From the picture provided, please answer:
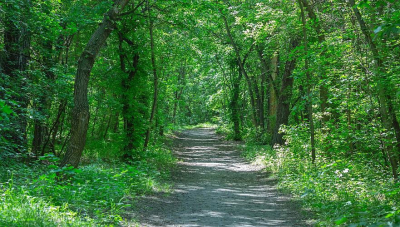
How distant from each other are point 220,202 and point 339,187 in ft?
9.59

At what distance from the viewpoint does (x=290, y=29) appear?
39.5ft

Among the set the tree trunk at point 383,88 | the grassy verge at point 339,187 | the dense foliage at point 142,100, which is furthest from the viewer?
the tree trunk at point 383,88

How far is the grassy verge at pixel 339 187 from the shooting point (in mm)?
5651

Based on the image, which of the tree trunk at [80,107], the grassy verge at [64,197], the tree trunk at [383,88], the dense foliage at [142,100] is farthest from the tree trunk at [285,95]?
the tree trunk at [80,107]

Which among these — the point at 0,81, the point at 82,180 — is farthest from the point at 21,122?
the point at 82,180

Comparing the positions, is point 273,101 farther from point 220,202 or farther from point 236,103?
point 220,202

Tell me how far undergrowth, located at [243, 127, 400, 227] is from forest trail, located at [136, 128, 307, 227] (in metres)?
0.48

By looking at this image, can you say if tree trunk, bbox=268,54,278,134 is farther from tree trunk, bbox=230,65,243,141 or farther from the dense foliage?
tree trunk, bbox=230,65,243,141

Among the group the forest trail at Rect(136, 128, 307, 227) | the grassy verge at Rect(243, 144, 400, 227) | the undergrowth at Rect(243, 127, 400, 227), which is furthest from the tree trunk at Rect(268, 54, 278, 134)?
the grassy verge at Rect(243, 144, 400, 227)

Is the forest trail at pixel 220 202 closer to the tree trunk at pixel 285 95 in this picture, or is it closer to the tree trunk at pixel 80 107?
the tree trunk at pixel 80 107

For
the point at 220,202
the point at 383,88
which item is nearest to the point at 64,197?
the point at 220,202

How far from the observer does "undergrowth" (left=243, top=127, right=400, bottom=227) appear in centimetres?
572

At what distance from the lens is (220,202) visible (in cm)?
865

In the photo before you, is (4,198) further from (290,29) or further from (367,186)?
(290,29)
